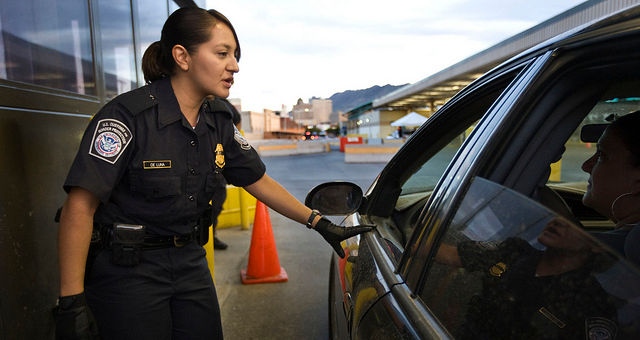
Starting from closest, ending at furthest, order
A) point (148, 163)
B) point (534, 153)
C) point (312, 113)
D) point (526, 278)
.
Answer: point (526, 278) < point (534, 153) < point (148, 163) < point (312, 113)

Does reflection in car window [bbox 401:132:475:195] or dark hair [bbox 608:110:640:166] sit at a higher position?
dark hair [bbox 608:110:640:166]

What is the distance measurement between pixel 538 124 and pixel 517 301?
0.42 m

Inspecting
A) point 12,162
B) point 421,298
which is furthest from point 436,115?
point 12,162

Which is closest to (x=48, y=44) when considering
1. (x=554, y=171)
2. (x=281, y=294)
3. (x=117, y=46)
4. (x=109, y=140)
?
(x=117, y=46)

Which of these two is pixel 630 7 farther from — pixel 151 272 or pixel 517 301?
pixel 151 272

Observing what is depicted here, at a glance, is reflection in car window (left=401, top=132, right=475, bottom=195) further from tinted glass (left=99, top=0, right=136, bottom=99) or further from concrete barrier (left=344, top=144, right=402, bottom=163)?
concrete barrier (left=344, top=144, right=402, bottom=163)

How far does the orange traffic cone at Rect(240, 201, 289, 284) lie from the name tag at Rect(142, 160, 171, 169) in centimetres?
269

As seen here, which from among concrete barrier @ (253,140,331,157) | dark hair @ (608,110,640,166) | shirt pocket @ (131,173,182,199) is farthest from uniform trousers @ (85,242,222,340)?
concrete barrier @ (253,140,331,157)

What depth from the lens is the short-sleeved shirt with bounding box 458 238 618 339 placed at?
2.25 ft

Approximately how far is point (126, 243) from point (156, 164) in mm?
308

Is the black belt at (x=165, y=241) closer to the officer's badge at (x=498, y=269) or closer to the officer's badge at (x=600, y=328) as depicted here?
the officer's badge at (x=498, y=269)

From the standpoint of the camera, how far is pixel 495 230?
0.88 metres

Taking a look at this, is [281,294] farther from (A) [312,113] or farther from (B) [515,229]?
(A) [312,113]

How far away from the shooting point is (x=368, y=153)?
739 inches
